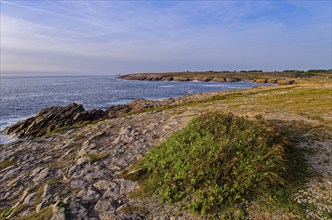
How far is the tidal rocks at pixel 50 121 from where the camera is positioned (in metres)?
29.4

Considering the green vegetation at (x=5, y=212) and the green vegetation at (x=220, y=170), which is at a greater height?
the green vegetation at (x=220, y=170)

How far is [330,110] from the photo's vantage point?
18781 millimetres

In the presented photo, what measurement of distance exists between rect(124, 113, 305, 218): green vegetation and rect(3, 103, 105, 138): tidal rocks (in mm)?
24091

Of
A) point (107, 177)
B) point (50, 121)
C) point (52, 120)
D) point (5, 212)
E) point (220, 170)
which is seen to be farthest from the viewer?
point (52, 120)

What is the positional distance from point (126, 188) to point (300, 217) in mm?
5600

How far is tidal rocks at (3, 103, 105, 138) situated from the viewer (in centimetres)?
2942

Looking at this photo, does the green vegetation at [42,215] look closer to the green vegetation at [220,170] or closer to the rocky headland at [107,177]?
the rocky headland at [107,177]

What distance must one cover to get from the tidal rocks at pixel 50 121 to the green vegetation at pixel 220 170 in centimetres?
2409

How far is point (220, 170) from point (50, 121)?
28883 mm

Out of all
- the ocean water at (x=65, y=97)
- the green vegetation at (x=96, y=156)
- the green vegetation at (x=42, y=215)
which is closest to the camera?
the green vegetation at (x=42, y=215)

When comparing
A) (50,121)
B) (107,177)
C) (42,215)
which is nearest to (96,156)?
(107,177)

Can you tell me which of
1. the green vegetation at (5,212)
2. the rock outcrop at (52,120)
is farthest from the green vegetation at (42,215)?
the rock outcrop at (52,120)

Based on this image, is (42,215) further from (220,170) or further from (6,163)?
(6,163)

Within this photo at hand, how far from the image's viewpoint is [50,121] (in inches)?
1227
